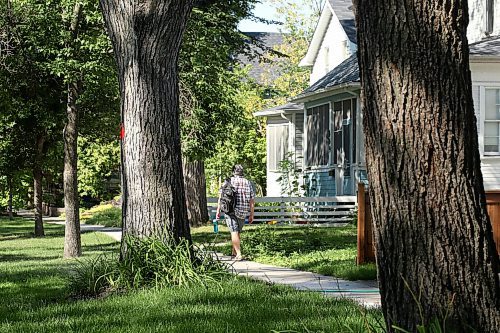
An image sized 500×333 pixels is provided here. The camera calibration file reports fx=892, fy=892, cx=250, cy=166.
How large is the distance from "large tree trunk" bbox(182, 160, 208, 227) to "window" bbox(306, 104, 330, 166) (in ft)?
12.8

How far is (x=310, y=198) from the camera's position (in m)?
27.3

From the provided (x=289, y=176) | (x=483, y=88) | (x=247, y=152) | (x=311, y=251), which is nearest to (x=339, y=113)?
(x=483, y=88)

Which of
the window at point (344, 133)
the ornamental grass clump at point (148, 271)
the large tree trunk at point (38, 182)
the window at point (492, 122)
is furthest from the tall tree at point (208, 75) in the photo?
the ornamental grass clump at point (148, 271)

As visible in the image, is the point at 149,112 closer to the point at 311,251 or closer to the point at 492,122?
the point at 311,251

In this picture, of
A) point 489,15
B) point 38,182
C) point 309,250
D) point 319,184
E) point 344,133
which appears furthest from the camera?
point 38,182

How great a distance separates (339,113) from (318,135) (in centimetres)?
214

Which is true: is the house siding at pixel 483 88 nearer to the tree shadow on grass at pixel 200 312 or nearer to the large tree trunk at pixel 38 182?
the large tree trunk at pixel 38 182

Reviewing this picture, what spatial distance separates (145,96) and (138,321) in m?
3.82

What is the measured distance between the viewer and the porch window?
117ft

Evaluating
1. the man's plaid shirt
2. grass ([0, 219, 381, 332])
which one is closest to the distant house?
the man's plaid shirt

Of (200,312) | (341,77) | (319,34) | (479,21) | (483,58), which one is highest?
(319,34)

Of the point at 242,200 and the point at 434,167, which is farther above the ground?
the point at 434,167

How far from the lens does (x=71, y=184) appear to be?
18594 mm

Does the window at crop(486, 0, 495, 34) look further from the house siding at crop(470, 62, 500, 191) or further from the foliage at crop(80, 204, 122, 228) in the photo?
the foliage at crop(80, 204, 122, 228)
